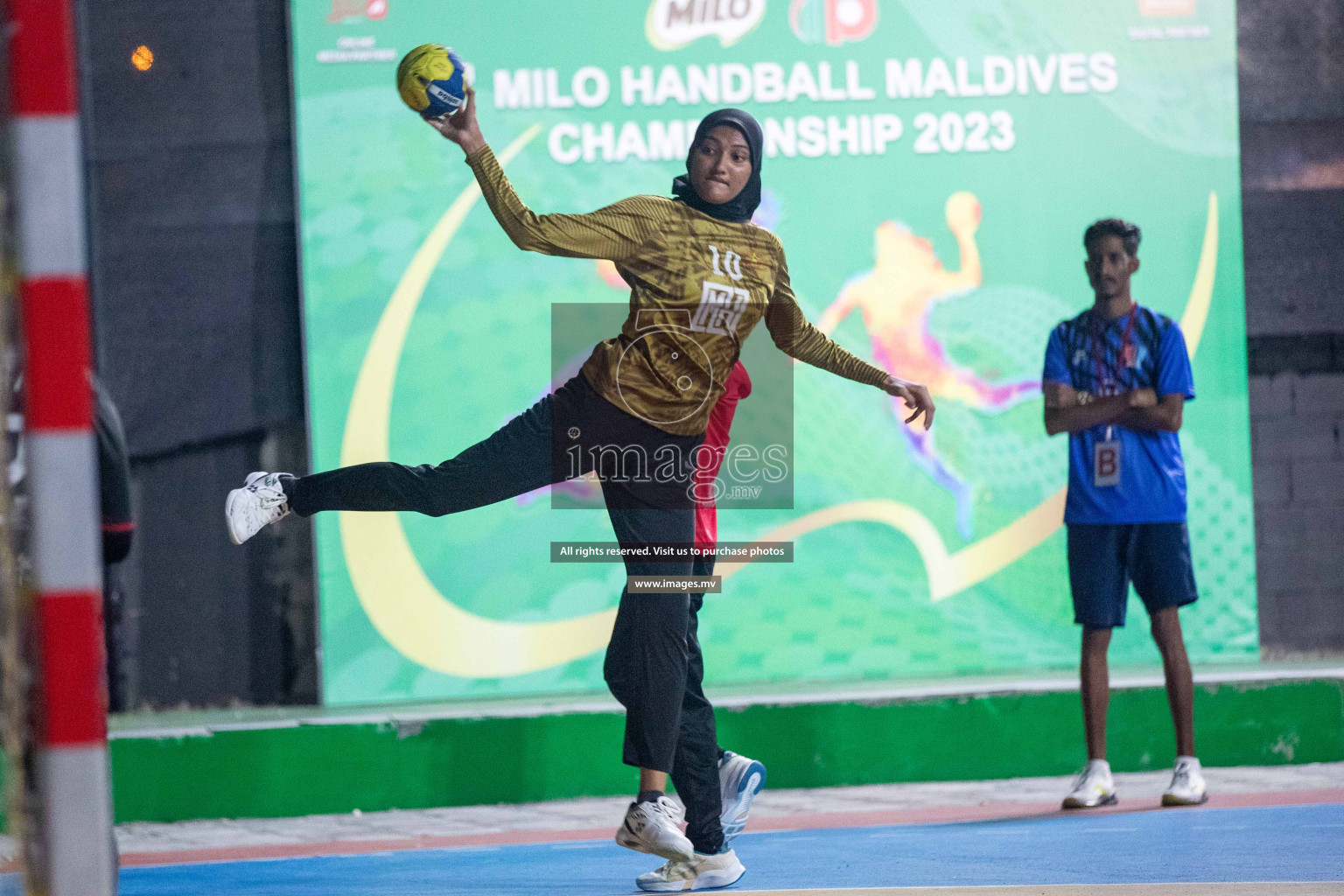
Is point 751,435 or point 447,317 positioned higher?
point 447,317

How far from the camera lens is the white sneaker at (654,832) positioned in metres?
3.52

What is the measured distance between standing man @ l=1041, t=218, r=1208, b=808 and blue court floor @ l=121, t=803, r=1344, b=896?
1.43 ft

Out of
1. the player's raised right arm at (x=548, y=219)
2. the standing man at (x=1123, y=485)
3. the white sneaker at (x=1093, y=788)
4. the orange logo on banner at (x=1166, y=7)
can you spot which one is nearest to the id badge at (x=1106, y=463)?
the standing man at (x=1123, y=485)

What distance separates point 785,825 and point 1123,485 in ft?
5.21

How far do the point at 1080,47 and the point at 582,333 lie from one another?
252 centimetres

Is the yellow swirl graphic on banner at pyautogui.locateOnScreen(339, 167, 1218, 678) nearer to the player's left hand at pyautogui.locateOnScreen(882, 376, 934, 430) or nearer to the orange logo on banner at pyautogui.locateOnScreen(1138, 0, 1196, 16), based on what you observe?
the player's left hand at pyautogui.locateOnScreen(882, 376, 934, 430)

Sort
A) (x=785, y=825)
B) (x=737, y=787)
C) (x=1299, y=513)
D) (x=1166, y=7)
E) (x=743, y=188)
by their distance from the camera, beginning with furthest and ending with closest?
(x=1299, y=513)
(x=1166, y=7)
(x=785, y=825)
(x=737, y=787)
(x=743, y=188)

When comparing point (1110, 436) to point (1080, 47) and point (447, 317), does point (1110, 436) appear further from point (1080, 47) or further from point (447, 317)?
point (447, 317)

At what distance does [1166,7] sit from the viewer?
6184 millimetres

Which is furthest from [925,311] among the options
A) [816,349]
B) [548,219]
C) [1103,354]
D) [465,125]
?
[465,125]

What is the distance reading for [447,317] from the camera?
594 centimetres

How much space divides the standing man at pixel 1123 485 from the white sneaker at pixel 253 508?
258cm

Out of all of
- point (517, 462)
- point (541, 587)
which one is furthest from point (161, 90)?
point (517, 462)

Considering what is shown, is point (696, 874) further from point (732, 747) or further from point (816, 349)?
point (732, 747)
